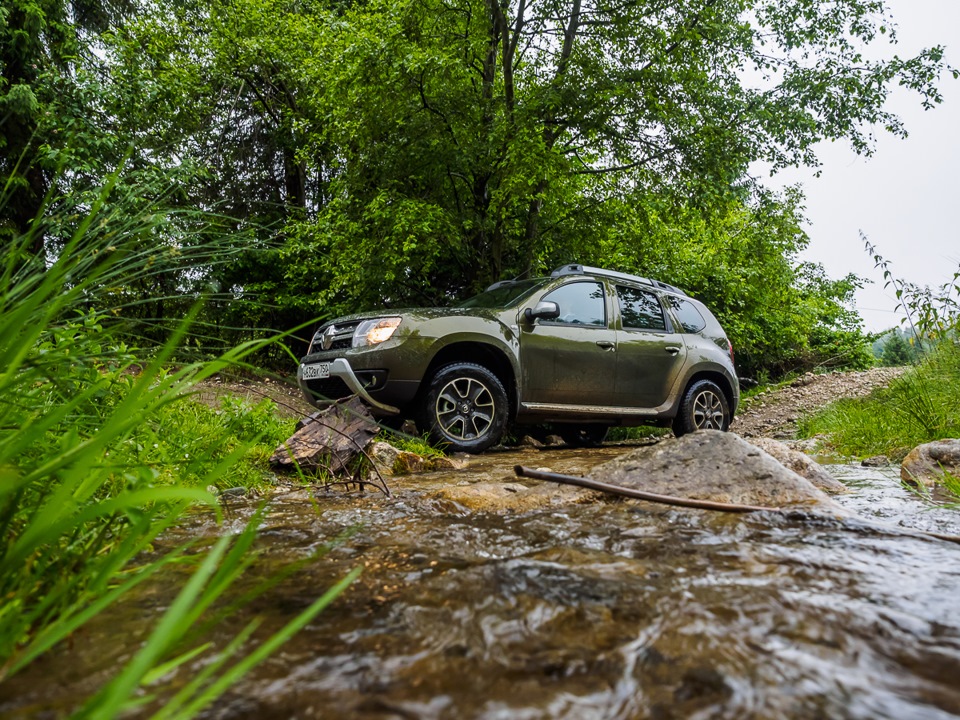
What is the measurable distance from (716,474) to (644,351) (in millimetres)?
4085

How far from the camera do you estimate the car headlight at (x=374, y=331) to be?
547 cm

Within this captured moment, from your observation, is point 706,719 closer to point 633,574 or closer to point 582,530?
point 633,574

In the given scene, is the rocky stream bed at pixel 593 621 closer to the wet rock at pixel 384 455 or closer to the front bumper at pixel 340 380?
the wet rock at pixel 384 455

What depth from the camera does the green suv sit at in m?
5.48

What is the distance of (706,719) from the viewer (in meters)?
0.97

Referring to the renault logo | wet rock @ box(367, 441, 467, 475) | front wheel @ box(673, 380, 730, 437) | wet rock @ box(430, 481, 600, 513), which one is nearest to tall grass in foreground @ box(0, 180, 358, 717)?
wet rock @ box(430, 481, 600, 513)

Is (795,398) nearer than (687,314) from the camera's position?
No

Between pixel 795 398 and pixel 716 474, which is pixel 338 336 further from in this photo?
pixel 795 398

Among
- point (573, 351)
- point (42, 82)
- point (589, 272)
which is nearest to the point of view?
point (573, 351)

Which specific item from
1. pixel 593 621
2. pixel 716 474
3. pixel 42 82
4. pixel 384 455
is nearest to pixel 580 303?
pixel 384 455

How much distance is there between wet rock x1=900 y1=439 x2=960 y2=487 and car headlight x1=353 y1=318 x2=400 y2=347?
3694 millimetres

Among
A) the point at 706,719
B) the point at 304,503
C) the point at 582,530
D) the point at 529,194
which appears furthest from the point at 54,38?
the point at 706,719

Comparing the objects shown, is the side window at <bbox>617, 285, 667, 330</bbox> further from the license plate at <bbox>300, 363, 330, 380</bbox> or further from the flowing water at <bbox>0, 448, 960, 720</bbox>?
the flowing water at <bbox>0, 448, 960, 720</bbox>

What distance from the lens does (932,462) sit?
3754 mm
